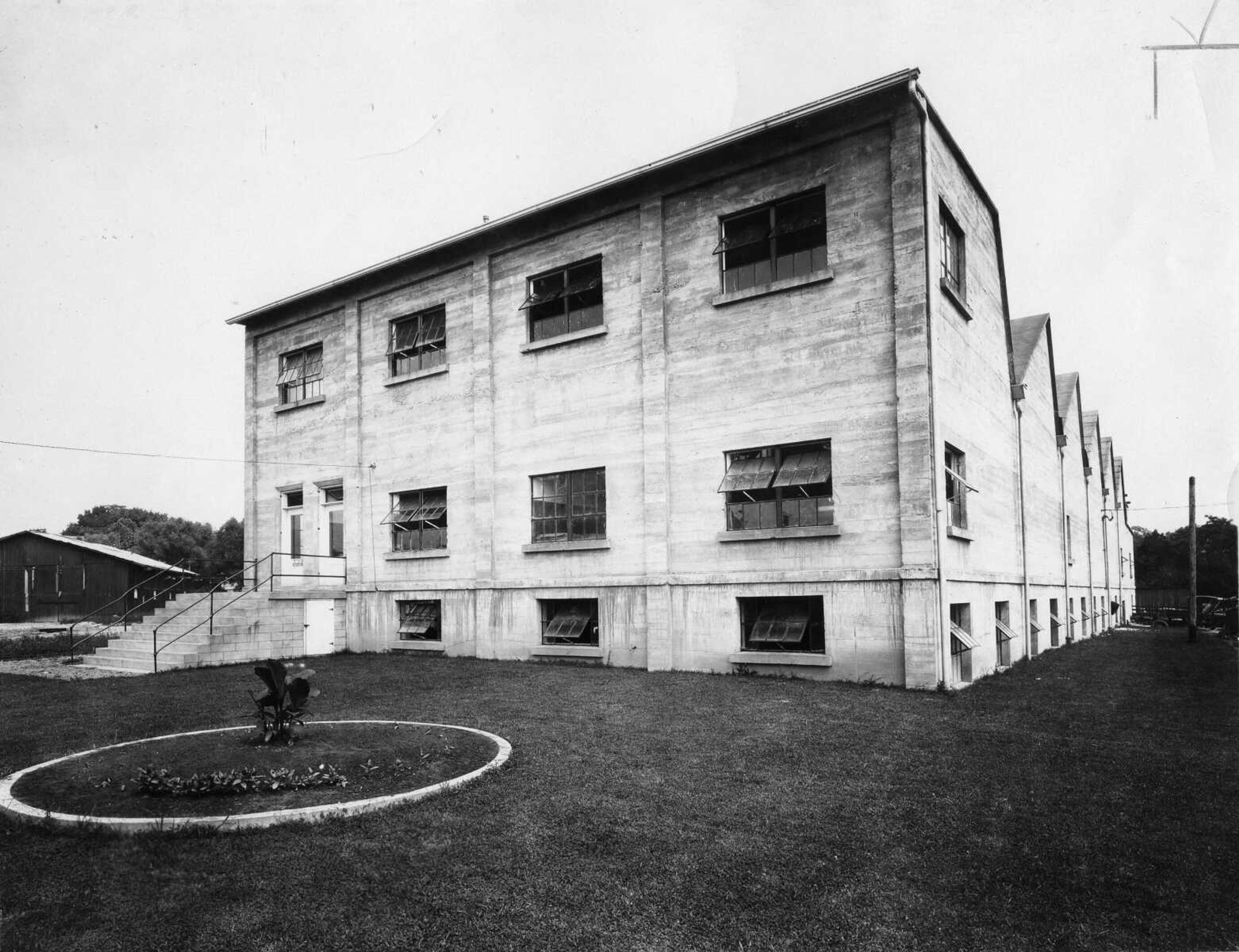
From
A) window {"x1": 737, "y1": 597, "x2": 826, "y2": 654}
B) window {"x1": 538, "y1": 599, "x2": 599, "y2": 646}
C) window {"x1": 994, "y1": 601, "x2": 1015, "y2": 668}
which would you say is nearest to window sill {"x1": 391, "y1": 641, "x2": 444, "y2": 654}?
window {"x1": 538, "y1": 599, "x2": 599, "y2": 646}

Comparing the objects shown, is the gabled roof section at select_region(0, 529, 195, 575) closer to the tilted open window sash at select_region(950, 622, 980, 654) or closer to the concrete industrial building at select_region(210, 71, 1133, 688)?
the concrete industrial building at select_region(210, 71, 1133, 688)

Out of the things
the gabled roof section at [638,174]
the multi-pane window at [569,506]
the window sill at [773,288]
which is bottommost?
the multi-pane window at [569,506]

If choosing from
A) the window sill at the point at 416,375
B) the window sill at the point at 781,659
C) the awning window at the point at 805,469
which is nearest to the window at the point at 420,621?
the window sill at the point at 416,375

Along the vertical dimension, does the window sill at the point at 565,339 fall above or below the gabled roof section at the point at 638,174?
below

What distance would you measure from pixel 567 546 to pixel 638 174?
26.6 ft

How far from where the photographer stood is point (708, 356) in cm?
1606

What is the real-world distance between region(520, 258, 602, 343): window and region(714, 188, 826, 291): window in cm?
323

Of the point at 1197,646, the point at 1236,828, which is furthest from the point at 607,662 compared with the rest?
the point at 1197,646

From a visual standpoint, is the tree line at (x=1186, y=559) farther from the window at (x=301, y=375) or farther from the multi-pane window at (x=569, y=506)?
the window at (x=301, y=375)

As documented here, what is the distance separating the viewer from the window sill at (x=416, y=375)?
20342 mm

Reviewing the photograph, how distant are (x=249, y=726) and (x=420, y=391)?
12262 mm

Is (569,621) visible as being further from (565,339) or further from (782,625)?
(565,339)

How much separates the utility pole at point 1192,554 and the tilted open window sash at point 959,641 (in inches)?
757

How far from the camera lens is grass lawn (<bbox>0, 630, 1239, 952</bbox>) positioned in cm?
434
